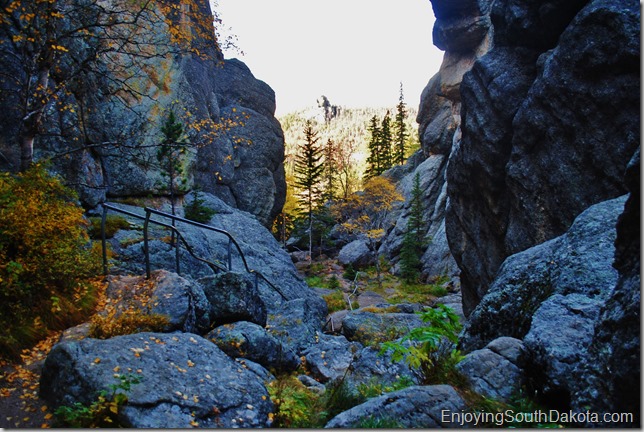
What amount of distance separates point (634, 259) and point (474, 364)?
2.10m

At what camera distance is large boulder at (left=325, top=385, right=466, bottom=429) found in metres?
3.82

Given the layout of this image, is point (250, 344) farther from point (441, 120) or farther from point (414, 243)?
point (441, 120)

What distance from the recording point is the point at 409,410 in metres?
3.89

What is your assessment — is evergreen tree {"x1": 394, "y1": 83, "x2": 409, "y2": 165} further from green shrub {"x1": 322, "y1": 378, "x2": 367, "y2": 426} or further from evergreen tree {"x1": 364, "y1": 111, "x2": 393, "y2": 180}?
green shrub {"x1": 322, "y1": 378, "x2": 367, "y2": 426}

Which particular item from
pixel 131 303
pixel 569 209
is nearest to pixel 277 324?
pixel 131 303

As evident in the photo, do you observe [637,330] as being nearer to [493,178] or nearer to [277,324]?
[277,324]

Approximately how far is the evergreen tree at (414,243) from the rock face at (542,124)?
16010 mm

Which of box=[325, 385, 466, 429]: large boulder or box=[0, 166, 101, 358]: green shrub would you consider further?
box=[0, 166, 101, 358]: green shrub

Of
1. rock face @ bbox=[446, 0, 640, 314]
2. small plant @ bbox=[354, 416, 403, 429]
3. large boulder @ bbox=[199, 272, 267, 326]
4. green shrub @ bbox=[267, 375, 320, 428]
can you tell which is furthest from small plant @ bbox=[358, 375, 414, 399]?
rock face @ bbox=[446, 0, 640, 314]

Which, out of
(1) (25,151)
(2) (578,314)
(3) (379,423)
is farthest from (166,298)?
(2) (578,314)

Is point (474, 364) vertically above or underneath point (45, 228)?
underneath

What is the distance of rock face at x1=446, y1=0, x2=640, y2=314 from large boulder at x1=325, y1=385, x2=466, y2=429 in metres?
9.44

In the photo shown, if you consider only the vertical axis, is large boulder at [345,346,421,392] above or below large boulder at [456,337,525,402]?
below

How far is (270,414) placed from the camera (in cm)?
480
